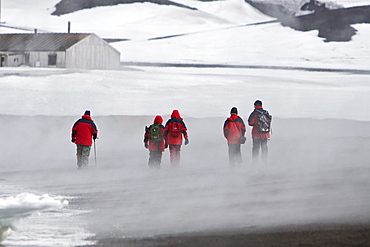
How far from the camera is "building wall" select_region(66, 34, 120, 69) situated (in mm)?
41453

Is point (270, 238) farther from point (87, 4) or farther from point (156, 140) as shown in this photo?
point (87, 4)

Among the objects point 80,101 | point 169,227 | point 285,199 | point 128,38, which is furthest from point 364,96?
point 128,38

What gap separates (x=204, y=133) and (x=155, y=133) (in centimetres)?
828

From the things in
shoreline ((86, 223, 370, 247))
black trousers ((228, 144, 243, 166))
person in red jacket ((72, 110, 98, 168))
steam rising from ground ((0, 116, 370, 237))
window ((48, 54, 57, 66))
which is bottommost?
shoreline ((86, 223, 370, 247))

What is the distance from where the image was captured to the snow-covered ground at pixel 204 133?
25.1ft

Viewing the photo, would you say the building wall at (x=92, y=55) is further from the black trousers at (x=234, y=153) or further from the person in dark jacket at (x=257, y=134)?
the black trousers at (x=234, y=153)

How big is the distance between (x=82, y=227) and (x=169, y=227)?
3.12 feet

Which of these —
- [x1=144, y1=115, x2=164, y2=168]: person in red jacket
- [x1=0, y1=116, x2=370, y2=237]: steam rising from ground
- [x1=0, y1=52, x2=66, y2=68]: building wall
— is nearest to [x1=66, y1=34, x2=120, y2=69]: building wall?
[x1=0, y1=52, x2=66, y2=68]: building wall

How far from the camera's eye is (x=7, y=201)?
8469 millimetres

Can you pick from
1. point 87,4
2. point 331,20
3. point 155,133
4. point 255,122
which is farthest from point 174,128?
point 87,4

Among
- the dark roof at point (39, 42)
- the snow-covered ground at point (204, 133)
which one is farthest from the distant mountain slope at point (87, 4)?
the dark roof at point (39, 42)

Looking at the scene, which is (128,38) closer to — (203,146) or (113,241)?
(203,146)

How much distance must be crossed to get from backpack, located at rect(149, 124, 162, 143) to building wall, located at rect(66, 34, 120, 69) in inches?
1166

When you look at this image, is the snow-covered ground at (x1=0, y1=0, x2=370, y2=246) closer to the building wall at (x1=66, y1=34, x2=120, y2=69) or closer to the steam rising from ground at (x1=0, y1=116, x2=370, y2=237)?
the steam rising from ground at (x1=0, y1=116, x2=370, y2=237)
